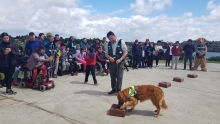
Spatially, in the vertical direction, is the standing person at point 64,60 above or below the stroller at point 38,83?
above

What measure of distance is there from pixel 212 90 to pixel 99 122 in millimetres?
5897

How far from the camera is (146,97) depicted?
4918mm

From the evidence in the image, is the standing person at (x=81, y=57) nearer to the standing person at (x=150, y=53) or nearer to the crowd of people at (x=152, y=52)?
the crowd of people at (x=152, y=52)

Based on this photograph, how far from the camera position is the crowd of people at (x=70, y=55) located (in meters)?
6.19

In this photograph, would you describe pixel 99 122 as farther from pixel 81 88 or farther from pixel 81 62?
pixel 81 62

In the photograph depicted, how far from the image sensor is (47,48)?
861cm

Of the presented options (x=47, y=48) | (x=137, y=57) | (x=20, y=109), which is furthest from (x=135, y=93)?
(x=137, y=57)

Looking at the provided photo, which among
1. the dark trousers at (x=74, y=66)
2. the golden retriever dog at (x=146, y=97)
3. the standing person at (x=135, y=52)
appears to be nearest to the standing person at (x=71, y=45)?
the dark trousers at (x=74, y=66)

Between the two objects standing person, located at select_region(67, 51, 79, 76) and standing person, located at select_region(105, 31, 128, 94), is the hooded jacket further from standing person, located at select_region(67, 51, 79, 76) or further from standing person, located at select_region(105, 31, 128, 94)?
standing person, located at select_region(67, 51, 79, 76)

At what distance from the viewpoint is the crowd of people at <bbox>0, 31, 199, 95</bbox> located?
6188 millimetres

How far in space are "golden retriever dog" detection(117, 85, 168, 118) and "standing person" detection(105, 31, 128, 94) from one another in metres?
1.48

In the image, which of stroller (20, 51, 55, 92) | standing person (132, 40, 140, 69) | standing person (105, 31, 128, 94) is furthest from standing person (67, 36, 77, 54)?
standing person (105, 31, 128, 94)

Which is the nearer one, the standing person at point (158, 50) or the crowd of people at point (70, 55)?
the crowd of people at point (70, 55)

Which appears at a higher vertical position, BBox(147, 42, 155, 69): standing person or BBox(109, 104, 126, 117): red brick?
BBox(147, 42, 155, 69): standing person
